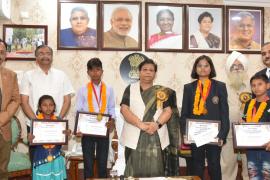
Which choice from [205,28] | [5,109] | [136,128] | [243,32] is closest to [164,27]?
[205,28]

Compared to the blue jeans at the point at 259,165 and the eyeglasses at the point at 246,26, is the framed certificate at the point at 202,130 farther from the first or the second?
the eyeglasses at the point at 246,26

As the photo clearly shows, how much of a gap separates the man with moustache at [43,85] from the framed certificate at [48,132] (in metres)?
0.21

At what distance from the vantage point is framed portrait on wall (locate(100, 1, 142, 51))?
15.7 feet

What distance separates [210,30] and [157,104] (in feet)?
7.39

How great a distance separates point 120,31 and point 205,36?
4.00ft

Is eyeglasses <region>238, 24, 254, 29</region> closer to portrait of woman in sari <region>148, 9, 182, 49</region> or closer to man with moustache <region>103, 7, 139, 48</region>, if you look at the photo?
portrait of woman in sari <region>148, 9, 182, 49</region>

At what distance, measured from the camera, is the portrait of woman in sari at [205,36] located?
Answer: 16.3ft

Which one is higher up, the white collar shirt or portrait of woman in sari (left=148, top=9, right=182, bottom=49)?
portrait of woman in sari (left=148, top=9, right=182, bottom=49)

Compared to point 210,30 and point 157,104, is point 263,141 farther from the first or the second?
point 210,30

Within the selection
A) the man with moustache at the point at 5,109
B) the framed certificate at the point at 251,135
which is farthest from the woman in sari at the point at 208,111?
the man with moustache at the point at 5,109

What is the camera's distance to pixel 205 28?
498cm

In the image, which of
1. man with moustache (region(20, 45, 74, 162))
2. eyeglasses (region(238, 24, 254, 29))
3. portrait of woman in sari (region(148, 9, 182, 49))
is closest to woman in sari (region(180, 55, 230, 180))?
man with moustache (region(20, 45, 74, 162))

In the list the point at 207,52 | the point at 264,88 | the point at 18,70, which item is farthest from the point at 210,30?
the point at 18,70

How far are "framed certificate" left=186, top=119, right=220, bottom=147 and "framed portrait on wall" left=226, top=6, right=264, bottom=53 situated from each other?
224 centimetres
